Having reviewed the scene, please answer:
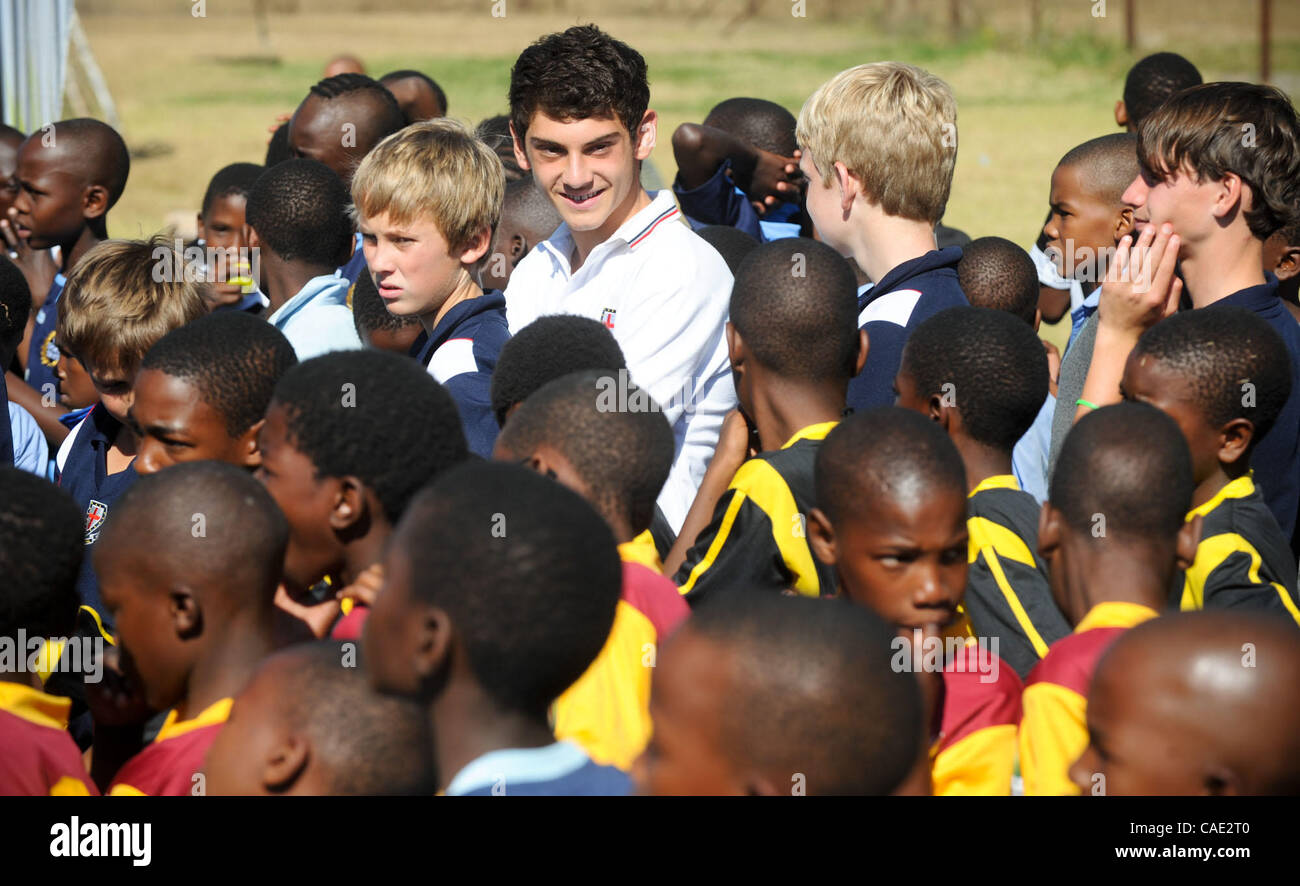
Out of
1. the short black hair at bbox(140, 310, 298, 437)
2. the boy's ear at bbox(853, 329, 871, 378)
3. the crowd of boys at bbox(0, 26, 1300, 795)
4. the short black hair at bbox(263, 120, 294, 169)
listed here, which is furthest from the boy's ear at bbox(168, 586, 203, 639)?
the short black hair at bbox(263, 120, 294, 169)

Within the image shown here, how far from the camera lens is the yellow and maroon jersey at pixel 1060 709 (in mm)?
2320

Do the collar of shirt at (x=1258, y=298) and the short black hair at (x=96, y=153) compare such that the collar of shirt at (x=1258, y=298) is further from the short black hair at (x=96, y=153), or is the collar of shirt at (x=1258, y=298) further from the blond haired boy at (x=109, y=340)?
the short black hair at (x=96, y=153)

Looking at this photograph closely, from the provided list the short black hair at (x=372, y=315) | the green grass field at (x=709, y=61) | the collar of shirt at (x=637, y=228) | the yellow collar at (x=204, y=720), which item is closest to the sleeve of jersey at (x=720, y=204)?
the short black hair at (x=372, y=315)

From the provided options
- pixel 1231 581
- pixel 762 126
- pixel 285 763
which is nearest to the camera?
pixel 285 763

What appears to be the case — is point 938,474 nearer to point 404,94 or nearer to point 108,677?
point 108,677

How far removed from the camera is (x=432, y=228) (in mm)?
3859

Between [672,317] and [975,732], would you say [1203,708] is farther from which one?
[672,317]

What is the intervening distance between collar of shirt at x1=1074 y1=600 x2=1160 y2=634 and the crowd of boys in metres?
0.01

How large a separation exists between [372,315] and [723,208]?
6.47ft

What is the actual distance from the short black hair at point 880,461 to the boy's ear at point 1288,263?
1707 millimetres

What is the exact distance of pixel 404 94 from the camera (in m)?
7.37

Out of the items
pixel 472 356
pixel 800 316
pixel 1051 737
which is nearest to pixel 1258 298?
pixel 800 316

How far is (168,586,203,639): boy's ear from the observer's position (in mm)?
2373
